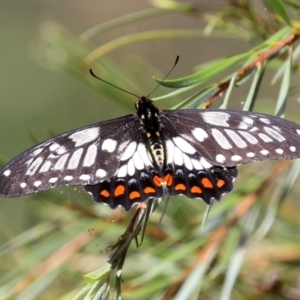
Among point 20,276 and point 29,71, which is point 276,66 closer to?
point 20,276

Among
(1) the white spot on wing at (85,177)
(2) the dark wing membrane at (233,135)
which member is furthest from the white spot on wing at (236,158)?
(1) the white spot on wing at (85,177)

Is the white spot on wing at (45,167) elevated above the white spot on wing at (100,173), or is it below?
above

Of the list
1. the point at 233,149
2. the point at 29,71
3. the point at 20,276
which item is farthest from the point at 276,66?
the point at 29,71

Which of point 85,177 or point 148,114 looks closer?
point 85,177

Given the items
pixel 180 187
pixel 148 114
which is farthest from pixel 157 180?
pixel 148 114

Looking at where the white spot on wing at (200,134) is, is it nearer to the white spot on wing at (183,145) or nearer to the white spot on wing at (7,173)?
the white spot on wing at (183,145)

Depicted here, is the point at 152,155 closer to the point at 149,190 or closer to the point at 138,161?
the point at 138,161

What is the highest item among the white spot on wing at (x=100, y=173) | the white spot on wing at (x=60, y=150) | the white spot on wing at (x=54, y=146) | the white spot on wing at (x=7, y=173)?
the white spot on wing at (x=54, y=146)
